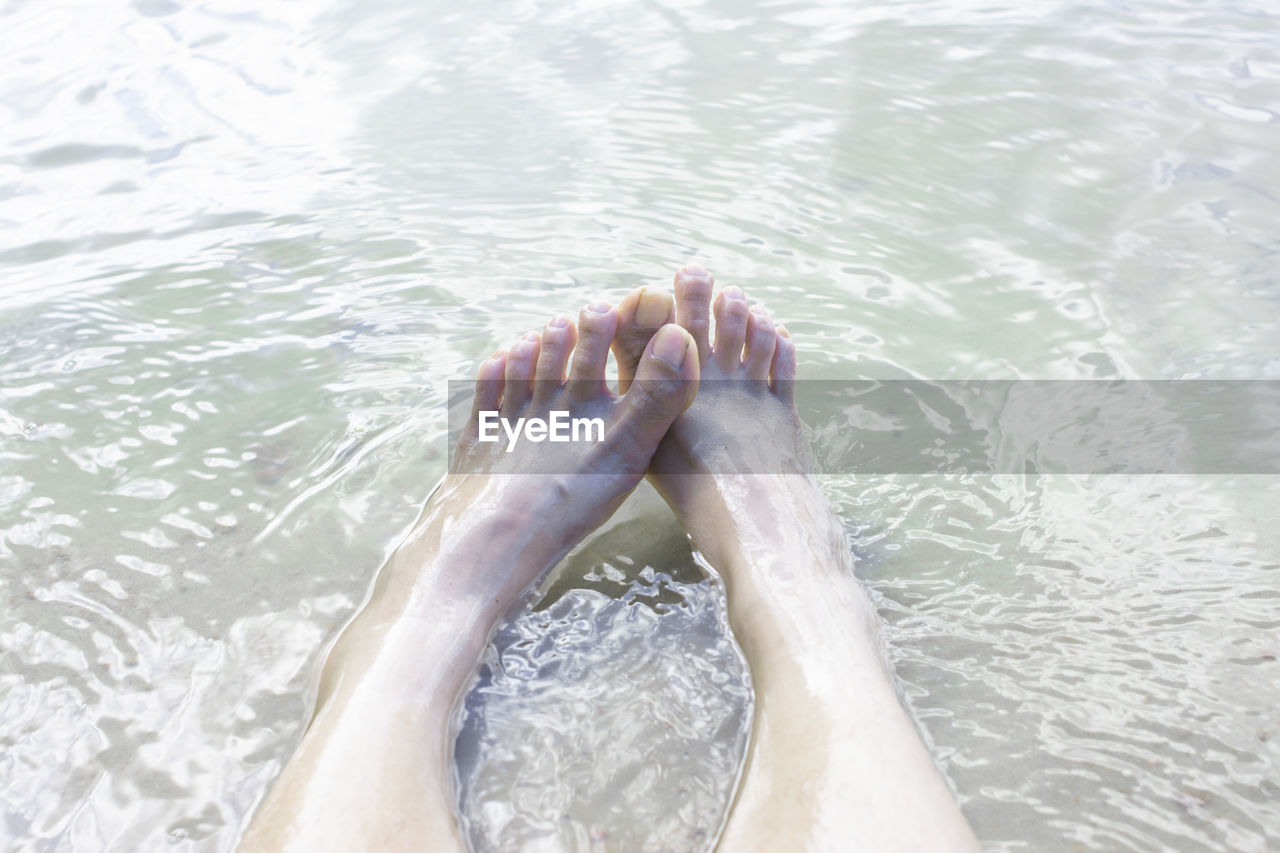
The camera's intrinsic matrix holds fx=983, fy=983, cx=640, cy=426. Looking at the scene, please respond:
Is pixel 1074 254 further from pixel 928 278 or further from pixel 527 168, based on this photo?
pixel 527 168

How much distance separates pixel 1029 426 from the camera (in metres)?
1.86

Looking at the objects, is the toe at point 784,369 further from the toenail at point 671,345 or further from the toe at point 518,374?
the toe at point 518,374

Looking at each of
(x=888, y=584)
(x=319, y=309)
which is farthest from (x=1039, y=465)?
(x=319, y=309)

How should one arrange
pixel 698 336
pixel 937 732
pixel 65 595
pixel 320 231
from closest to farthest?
pixel 937 732
pixel 65 595
pixel 698 336
pixel 320 231

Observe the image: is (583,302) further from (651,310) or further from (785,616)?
(785,616)

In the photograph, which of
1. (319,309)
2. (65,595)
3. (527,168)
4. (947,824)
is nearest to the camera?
(947,824)

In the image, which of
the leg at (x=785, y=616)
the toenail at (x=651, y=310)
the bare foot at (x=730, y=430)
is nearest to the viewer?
the leg at (x=785, y=616)

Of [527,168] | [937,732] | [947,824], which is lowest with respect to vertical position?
[937,732]

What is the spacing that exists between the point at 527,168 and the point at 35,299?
123 cm

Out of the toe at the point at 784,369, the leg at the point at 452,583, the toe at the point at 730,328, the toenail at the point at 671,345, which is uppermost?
the toenail at the point at 671,345

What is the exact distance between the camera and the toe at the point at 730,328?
1919 millimetres

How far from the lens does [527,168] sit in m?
2.68

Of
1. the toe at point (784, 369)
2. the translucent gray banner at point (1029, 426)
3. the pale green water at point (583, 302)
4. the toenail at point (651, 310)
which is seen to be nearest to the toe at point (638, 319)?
the toenail at point (651, 310)

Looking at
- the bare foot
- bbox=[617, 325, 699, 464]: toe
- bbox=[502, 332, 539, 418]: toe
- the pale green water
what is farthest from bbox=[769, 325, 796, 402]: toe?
bbox=[502, 332, 539, 418]: toe
